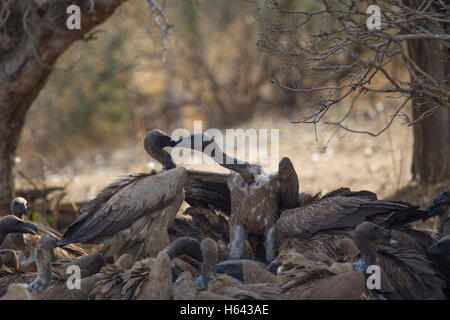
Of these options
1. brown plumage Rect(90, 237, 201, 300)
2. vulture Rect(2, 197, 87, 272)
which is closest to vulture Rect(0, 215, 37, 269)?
vulture Rect(2, 197, 87, 272)

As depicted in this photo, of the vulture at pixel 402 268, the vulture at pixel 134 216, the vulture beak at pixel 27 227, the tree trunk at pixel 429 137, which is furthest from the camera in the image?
the tree trunk at pixel 429 137

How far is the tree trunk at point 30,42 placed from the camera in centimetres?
679

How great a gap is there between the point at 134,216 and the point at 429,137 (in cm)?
414

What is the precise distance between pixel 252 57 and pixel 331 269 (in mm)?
10637

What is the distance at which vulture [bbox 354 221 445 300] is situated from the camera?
172 inches

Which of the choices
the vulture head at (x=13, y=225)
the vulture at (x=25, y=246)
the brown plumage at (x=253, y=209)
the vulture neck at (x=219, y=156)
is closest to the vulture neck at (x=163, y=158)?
the vulture neck at (x=219, y=156)

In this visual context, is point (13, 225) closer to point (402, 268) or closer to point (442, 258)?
point (402, 268)

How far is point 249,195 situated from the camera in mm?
5422

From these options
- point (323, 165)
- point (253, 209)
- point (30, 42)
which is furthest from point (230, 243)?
point (323, 165)

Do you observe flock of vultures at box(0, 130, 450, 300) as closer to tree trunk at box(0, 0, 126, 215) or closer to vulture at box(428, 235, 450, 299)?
vulture at box(428, 235, 450, 299)

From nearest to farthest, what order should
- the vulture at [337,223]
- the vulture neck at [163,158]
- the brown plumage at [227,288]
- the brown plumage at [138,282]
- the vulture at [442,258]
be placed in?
the brown plumage at [227,288] → the brown plumage at [138,282] → the vulture at [442,258] → the vulture at [337,223] → the vulture neck at [163,158]

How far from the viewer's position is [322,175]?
31.9 feet

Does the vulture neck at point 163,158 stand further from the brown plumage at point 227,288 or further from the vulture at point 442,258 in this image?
the vulture at point 442,258
